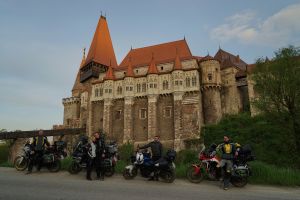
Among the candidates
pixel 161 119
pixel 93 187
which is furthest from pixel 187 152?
pixel 93 187

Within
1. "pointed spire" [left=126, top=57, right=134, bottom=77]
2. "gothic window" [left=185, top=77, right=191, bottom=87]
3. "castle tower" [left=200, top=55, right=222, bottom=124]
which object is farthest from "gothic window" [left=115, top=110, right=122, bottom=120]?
"castle tower" [left=200, top=55, right=222, bottom=124]

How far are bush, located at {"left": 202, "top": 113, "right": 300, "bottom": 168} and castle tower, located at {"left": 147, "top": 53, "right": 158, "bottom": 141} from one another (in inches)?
261

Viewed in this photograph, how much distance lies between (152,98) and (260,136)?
48.6 feet

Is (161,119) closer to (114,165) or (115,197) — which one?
(114,165)

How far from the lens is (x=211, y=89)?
3612 centimetres

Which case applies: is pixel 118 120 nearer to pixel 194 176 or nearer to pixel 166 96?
pixel 166 96

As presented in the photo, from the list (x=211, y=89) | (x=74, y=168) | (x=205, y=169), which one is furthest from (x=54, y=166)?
(x=211, y=89)

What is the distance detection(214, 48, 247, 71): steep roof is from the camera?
39625mm

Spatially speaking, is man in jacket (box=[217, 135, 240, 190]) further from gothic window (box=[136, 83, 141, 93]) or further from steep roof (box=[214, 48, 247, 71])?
steep roof (box=[214, 48, 247, 71])

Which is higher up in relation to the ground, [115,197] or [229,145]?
[229,145]

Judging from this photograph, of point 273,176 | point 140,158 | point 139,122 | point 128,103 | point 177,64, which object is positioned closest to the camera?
point 273,176

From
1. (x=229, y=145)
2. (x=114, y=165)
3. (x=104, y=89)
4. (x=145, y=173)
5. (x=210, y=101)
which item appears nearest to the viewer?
(x=229, y=145)

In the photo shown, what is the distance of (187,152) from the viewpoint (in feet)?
98.2

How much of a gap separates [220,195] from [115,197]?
104 inches
